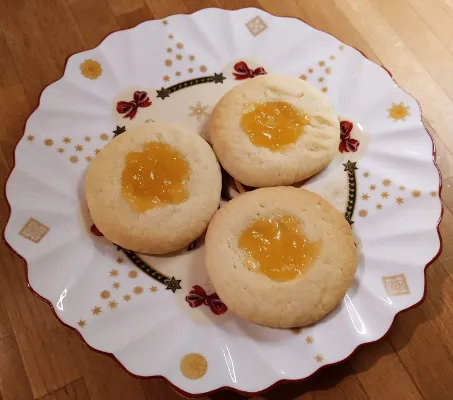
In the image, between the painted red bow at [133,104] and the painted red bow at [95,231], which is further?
the painted red bow at [133,104]

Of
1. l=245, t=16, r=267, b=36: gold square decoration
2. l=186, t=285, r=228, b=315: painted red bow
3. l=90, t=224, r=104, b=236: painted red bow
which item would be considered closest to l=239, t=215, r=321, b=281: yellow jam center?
l=186, t=285, r=228, b=315: painted red bow

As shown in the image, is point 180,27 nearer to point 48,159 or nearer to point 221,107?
point 221,107

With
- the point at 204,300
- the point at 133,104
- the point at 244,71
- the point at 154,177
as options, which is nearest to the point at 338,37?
the point at 244,71

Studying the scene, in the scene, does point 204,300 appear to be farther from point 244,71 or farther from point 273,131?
point 244,71

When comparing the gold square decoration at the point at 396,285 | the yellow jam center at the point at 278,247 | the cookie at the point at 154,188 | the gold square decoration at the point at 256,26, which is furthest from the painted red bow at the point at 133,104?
the gold square decoration at the point at 396,285

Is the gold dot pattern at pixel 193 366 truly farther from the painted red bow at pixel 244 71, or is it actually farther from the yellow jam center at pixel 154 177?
the painted red bow at pixel 244 71

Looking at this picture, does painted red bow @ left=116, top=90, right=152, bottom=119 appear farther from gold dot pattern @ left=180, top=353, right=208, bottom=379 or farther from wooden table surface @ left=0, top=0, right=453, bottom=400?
gold dot pattern @ left=180, top=353, right=208, bottom=379
